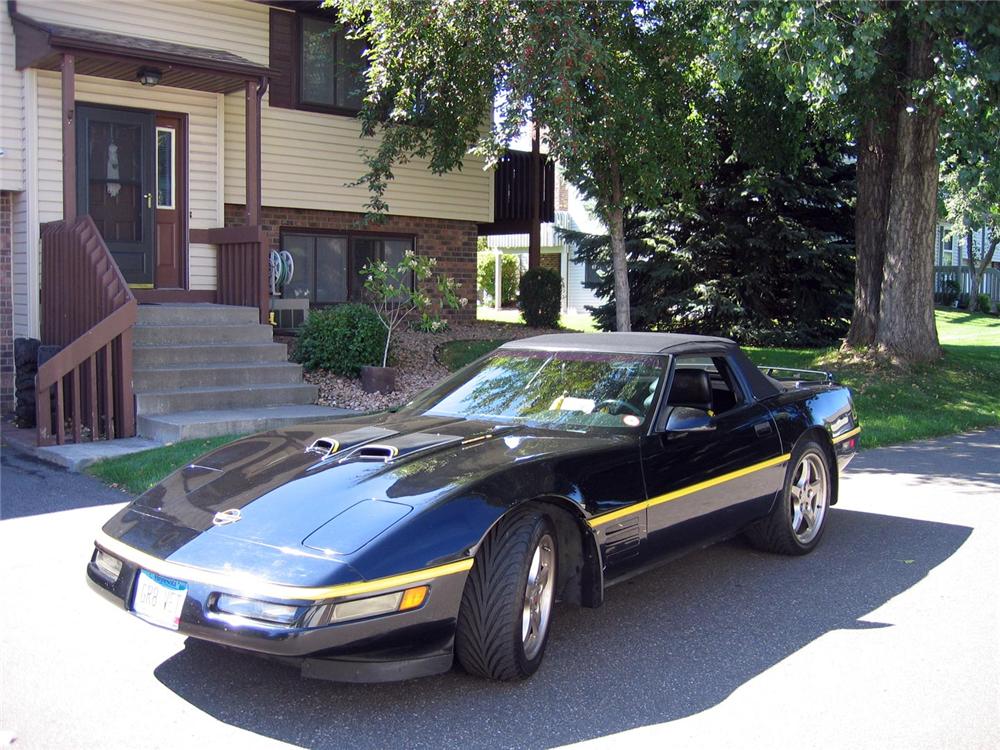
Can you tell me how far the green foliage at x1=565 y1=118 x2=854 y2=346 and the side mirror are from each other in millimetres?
13525

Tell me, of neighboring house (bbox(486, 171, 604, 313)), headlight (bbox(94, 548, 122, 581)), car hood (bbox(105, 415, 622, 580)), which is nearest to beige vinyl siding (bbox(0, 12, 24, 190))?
car hood (bbox(105, 415, 622, 580))

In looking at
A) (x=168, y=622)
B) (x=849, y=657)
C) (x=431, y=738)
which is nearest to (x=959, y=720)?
(x=849, y=657)

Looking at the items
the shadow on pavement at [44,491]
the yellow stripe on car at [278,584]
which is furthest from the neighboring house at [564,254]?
the yellow stripe on car at [278,584]

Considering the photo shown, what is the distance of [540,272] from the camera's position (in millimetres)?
17719

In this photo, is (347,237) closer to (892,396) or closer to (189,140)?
(189,140)

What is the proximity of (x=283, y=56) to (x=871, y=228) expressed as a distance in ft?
29.8

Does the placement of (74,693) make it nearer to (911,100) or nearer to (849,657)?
(849,657)

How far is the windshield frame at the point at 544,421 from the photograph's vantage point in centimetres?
487

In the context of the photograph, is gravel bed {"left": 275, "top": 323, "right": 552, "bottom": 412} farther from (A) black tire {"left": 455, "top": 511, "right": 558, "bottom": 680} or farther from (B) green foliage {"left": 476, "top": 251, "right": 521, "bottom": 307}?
(B) green foliage {"left": 476, "top": 251, "right": 521, "bottom": 307}

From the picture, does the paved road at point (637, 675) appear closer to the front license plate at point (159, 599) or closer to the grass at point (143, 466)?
the front license plate at point (159, 599)

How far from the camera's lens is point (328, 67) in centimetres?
1442

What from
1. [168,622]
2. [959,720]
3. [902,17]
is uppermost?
[902,17]

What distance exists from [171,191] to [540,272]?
7.04 m

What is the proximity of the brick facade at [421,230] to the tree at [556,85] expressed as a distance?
3.84 feet
